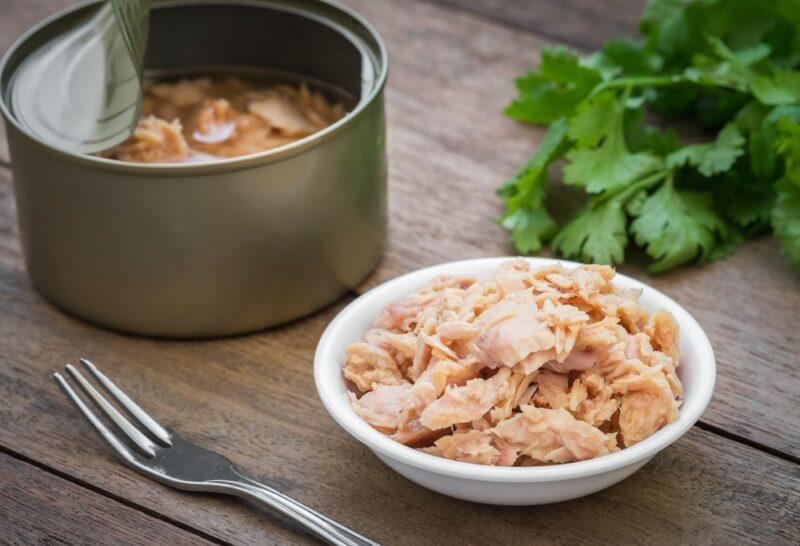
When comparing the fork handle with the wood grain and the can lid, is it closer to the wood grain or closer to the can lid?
the wood grain

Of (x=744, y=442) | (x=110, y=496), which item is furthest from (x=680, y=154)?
(x=110, y=496)

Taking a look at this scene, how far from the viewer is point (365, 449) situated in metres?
1.33

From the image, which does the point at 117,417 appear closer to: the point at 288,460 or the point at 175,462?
the point at 175,462

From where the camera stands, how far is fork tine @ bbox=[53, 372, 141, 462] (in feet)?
4.25

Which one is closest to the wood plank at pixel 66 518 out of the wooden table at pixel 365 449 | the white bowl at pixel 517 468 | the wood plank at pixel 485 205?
the wooden table at pixel 365 449

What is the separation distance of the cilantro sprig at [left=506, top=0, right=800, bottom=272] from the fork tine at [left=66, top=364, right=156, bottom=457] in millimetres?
631

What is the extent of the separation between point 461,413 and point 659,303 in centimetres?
34

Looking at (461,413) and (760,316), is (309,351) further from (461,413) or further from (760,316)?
(760,316)

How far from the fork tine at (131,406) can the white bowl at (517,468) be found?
21 centimetres

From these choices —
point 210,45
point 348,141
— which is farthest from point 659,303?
point 210,45

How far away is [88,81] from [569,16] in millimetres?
1085

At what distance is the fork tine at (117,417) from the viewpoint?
130cm

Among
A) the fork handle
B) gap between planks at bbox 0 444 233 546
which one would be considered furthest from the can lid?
the fork handle

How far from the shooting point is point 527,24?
228 cm
